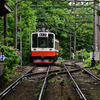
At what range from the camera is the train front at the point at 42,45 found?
20922 mm

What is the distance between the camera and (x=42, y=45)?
69.4 feet

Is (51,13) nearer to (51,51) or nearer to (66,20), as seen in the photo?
(66,20)

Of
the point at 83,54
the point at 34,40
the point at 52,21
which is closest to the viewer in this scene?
the point at 34,40

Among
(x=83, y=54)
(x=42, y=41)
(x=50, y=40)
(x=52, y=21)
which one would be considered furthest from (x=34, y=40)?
(x=52, y=21)

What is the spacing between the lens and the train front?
2092cm

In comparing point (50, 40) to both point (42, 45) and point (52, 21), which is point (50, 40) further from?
point (52, 21)

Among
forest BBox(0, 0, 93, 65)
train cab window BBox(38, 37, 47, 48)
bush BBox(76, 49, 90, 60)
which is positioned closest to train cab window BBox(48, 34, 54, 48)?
train cab window BBox(38, 37, 47, 48)

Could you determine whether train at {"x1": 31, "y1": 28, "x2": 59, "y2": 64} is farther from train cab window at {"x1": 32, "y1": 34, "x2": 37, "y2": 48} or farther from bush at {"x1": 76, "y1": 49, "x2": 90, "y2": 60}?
bush at {"x1": 76, "y1": 49, "x2": 90, "y2": 60}

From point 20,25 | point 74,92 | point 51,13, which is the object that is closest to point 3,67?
point 74,92

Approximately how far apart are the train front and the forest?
1.38 metres

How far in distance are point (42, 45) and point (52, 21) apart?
16161mm

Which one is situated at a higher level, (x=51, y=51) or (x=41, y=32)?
(x=41, y=32)

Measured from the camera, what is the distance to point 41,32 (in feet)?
69.2

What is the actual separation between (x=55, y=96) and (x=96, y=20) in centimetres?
1504
